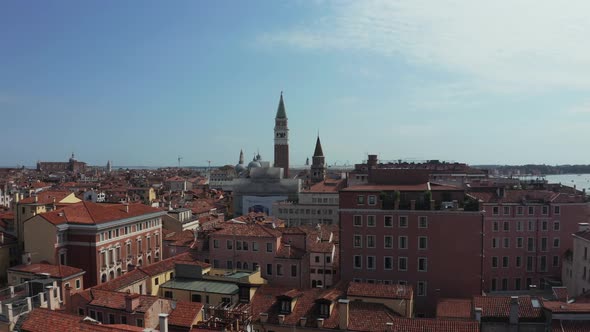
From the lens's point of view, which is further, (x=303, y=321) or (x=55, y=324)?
(x=303, y=321)

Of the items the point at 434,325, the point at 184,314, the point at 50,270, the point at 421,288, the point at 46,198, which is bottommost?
the point at 421,288

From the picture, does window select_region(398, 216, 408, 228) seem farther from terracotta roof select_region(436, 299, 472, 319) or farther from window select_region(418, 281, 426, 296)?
terracotta roof select_region(436, 299, 472, 319)

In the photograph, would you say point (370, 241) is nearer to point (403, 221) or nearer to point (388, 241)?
point (388, 241)

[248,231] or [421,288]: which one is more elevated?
[248,231]

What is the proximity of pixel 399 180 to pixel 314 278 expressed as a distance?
33.7ft

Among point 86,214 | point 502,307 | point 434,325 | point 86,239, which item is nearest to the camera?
point 434,325

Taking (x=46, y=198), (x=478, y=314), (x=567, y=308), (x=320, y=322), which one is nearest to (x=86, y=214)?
(x=46, y=198)

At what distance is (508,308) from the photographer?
2220 centimetres

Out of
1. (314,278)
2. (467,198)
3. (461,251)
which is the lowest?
(314,278)

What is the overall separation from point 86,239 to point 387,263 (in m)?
22.0

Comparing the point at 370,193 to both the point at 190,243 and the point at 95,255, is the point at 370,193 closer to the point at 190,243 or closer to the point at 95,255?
the point at 190,243

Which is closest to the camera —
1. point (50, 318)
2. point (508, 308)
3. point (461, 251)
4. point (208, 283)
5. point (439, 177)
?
point (50, 318)

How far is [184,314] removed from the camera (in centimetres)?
2125

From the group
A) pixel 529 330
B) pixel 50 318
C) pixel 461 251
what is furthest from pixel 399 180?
pixel 50 318
